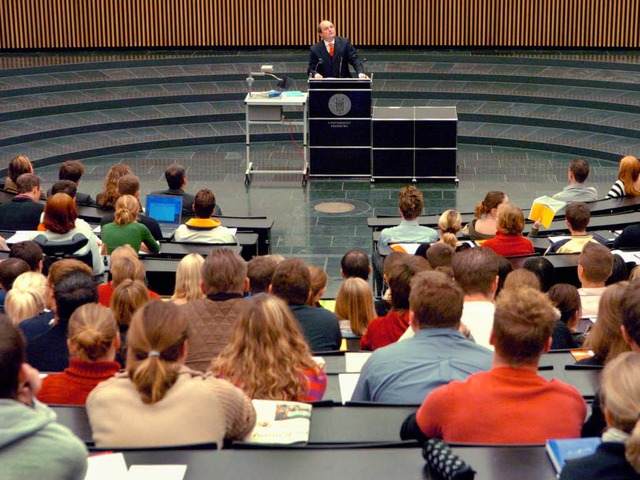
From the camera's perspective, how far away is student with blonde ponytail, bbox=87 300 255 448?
3469 mm

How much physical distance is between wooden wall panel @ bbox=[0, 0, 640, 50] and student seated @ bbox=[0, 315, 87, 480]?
49.3 feet

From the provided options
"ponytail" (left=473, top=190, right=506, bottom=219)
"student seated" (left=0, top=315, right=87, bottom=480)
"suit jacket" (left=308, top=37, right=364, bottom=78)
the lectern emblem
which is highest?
"suit jacket" (left=308, top=37, right=364, bottom=78)

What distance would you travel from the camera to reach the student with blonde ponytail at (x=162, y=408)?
11.4 feet

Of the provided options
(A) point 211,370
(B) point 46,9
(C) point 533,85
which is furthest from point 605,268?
(B) point 46,9

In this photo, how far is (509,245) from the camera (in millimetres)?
7426

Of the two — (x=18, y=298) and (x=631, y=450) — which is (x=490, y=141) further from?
(x=631, y=450)

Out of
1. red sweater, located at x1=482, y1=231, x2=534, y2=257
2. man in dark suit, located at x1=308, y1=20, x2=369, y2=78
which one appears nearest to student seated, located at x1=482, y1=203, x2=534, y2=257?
red sweater, located at x1=482, y1=231, x2=534, y2=257

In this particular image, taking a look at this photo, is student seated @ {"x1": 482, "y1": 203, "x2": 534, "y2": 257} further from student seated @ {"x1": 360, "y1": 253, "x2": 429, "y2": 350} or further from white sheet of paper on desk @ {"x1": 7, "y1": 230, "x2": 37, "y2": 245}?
white sheet of paper on desk @ {"x1": 7, "y1": 230, "x2": 37, "y2": 245}

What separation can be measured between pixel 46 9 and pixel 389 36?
5.94 metres

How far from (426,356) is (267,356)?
2.12 ft

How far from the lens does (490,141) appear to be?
14227mm

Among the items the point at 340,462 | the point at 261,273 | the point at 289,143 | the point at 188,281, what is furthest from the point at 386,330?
the point at 289,143

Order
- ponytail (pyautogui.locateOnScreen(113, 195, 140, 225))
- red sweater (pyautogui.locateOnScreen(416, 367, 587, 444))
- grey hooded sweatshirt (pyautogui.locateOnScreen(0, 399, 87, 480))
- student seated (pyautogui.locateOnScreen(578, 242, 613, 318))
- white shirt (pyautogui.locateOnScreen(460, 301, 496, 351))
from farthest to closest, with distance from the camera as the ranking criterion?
1. ponytail (pyautogui.locateOnScreen(113, 195, 140, 225))
2. student seated (pyautogui.locateOnScreen(578, 242, 613, 318))
3. white shirt (pyautogui.locateOnScreen(460, 301, 496, 351))
4. red sweater (pyautogui.locateOnScreen(416, 367, 587, 444))
5. grey hooded sweatshirt (pyautogui.locateOnScreen(0, 399, 87, 480))

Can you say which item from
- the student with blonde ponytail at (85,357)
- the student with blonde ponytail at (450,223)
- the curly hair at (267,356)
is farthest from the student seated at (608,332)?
the student with blonde ponytail at (450,223)
